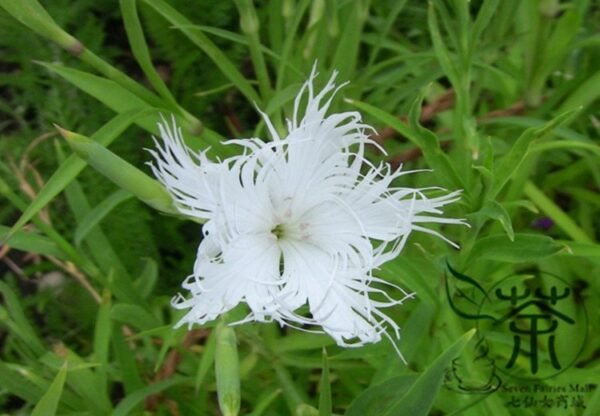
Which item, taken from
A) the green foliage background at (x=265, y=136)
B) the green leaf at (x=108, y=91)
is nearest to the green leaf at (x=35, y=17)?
the green foliage background at (x=265, y=136)

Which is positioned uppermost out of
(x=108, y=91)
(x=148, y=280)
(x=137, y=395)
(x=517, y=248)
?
(x=108, y=91)

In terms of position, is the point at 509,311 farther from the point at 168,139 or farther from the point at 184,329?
the point at 168,139

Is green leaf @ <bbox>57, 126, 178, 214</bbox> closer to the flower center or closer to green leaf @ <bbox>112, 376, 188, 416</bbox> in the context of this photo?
the flower center

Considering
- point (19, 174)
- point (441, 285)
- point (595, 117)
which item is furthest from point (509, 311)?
point (19, 174)

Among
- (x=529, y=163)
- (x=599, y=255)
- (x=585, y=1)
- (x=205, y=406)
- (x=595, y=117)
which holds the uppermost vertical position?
(x=585, y=1)

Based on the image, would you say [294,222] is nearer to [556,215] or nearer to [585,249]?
[585,249]

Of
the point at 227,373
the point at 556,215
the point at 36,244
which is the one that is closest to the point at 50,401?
the point at 227,373
